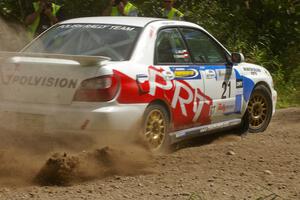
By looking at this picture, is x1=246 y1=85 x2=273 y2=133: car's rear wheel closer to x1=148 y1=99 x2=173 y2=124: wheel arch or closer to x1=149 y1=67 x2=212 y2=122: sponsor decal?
x1=149 y1=67 x2=212 y2=122: sponsor decal

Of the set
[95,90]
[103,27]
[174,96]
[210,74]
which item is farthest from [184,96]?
[95,90]

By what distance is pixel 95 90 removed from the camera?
654 cm

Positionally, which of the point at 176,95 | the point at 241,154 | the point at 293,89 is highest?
the point at 176,95

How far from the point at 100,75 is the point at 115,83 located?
18cm

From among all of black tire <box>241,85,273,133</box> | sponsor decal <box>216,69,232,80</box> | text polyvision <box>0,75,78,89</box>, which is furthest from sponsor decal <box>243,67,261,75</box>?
text polyvision <box>0,75,78,89</box>

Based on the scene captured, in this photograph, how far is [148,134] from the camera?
6969 mm

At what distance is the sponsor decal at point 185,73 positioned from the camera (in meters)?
7.40

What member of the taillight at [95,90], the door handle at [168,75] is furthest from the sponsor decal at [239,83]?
the taillight at [95,90]

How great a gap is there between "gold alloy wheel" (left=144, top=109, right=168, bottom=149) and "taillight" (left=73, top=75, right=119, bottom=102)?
24.1 inches

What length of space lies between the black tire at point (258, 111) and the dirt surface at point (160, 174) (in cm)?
159

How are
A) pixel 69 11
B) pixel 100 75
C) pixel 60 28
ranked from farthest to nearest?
1. pixel 69 11
2. pixel 60 28
3. pixel 100 75

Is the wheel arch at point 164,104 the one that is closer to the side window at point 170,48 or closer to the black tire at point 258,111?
the side window at point 170,48

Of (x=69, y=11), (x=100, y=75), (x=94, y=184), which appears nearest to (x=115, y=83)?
(x=100, y=75)

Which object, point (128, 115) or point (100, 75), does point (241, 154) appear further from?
point (100, 75)
